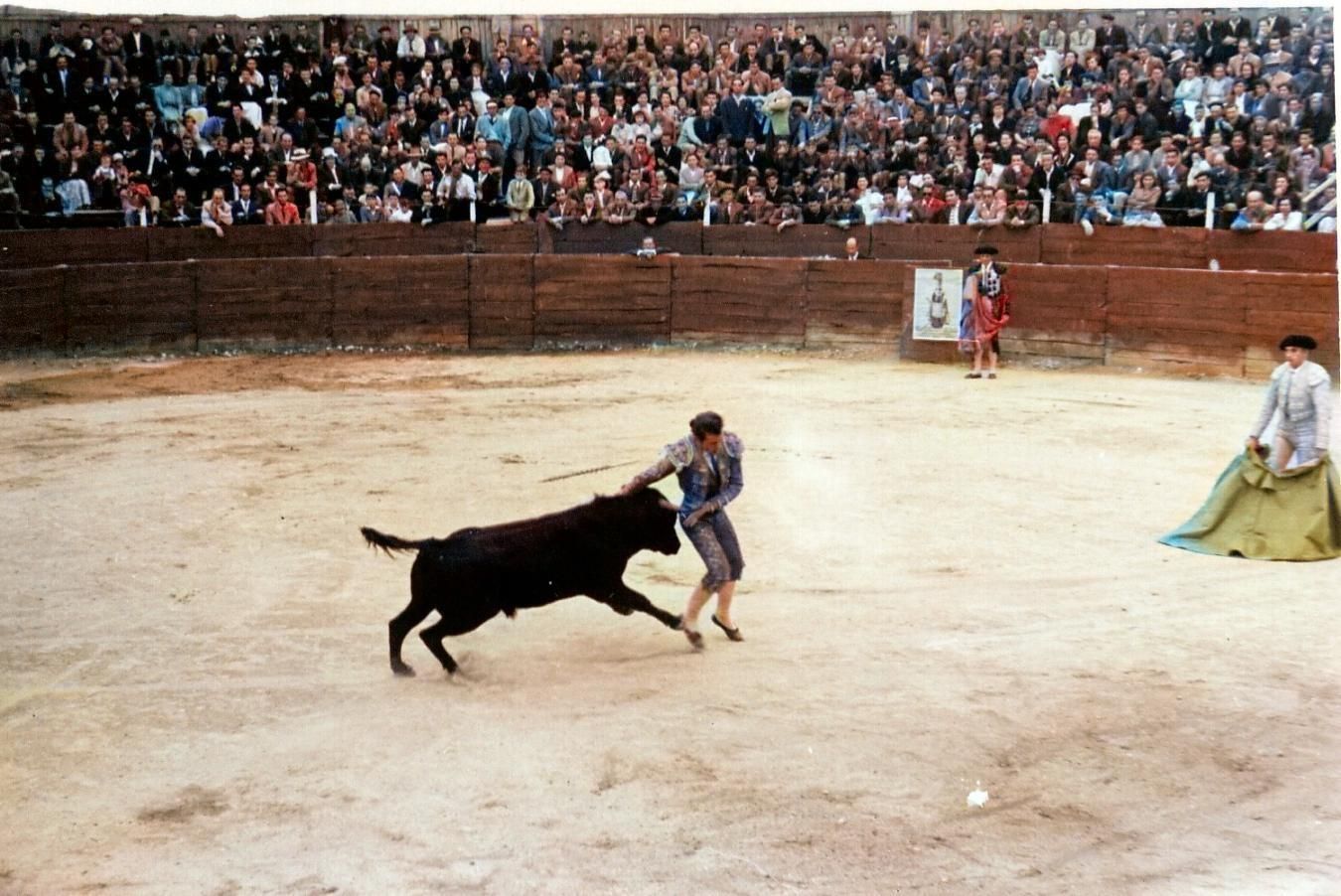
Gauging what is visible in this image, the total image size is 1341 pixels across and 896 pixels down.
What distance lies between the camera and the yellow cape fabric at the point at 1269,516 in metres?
8.05

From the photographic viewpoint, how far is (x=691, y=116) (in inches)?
643

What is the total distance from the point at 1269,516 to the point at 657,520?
362 cm

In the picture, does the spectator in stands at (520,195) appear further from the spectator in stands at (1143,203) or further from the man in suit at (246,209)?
the spectator in stands at (1143,203)

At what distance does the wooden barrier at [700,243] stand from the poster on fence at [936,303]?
3.29 feet

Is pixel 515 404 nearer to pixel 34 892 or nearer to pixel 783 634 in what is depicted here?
pixel 783 634

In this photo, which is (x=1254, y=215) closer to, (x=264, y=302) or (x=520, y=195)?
(x=520, y=195)

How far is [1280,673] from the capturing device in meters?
6.36

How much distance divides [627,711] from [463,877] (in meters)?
1.43

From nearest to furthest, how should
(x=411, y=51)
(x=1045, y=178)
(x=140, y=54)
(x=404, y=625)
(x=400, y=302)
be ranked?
(x=404, y=625), (x=411, y=51), (x=140, y=54), (x=1045, y=178), (x=400, y=302)

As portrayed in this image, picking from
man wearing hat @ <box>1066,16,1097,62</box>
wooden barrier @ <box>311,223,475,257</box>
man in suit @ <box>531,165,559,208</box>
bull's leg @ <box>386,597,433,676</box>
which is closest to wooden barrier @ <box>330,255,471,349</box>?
wooden barrier @ <box>311,223,475,257</box>

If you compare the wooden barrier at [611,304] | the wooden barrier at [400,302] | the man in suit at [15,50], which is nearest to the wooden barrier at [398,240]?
the wooden barrier at [400,302]

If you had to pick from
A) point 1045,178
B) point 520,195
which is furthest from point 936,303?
point 520,195

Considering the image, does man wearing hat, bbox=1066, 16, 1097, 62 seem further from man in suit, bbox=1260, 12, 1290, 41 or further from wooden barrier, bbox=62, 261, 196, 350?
wooden barrier, bbox=62, 261, 196, 350

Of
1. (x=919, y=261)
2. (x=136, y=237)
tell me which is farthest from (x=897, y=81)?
(x=136, y=237)
